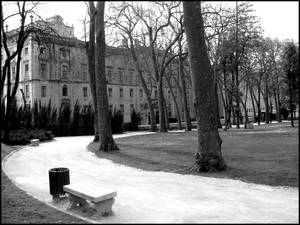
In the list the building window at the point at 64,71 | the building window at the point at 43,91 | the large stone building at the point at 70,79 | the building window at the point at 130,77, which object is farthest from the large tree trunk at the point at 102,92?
the building window at the point at 130,77

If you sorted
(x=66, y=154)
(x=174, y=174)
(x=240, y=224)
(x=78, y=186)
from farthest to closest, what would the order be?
(x=66, y=154) → (x=174, y=174) → (x=78, y=186) → (x=240, y=224)

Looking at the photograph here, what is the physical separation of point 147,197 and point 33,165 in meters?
7.96

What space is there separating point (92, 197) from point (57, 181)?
225cm

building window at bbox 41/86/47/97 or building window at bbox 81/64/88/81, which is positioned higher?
building window at bbox 81/64/88/81

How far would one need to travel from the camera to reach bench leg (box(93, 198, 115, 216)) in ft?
22.1

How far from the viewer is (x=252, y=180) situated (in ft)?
33.0

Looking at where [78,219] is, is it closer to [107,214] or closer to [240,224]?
[107,214]

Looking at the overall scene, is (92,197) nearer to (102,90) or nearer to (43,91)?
(102,90)

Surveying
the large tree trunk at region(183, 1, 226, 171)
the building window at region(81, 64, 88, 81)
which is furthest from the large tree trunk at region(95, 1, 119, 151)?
the building window at region(81, 64, 88, 81)

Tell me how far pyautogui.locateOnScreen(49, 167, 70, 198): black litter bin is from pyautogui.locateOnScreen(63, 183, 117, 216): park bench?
99cm

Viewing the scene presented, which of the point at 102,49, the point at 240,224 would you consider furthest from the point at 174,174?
the point at 102,49

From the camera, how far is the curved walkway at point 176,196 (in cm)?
660

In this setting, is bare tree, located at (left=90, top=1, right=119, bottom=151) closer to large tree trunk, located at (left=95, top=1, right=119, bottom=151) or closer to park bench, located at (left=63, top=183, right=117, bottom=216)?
large tree trunk, located at (left=95, top=1, right=119, bottom=151)

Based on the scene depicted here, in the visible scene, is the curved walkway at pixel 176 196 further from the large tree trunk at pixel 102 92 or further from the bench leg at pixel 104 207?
the large tree trunk at pixel 102 92
